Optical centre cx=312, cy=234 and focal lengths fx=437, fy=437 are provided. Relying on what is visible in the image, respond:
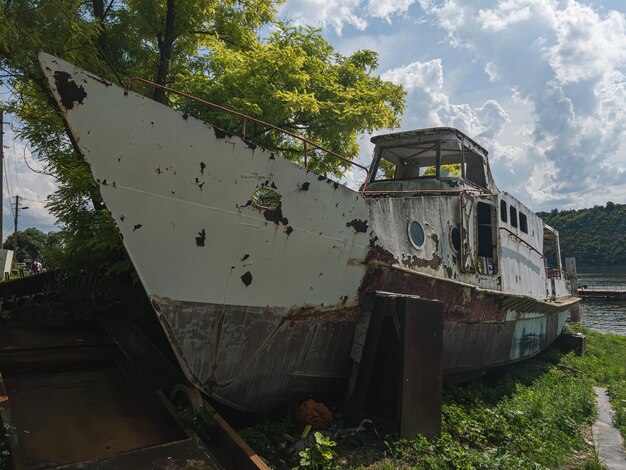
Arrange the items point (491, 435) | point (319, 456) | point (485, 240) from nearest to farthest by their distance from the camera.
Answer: point (319, 456)
point (491, 435)
point (485, 240)

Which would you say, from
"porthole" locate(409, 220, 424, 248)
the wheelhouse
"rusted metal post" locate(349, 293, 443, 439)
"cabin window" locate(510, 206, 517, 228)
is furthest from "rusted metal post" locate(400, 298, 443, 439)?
"cabin window" locate(510, 206, 517, 228)

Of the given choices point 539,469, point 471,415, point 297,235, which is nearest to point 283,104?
point 297,235

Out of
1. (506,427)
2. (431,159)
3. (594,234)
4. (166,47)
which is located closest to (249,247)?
(506,427)

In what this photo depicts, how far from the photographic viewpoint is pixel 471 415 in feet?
18.9

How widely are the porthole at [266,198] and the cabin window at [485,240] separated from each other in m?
3.99

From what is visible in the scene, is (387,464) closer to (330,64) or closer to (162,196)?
(162,196)

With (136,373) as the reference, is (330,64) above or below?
above

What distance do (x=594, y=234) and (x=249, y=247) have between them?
308ft

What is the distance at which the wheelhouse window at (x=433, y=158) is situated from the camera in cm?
750

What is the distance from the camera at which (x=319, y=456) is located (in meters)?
3.95

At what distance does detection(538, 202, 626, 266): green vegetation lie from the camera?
75875 millimetres

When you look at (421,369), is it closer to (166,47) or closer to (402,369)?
(402,369)

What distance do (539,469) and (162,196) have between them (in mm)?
4637

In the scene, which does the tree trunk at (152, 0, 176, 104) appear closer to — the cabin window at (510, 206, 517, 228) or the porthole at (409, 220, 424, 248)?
the porthole at (409, 220, 424, 248)
